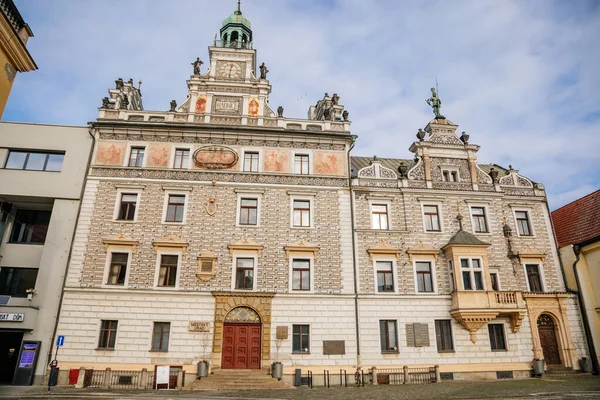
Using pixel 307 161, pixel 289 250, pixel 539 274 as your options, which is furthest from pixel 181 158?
pixel 539 274

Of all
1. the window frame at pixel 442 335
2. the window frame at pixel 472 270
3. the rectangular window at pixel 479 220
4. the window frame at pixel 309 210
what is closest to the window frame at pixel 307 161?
the window frame at pixel 309 210

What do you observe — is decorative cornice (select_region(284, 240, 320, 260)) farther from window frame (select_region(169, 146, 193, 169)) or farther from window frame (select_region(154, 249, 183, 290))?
window frame (select_region(169, 146, 193, 169))

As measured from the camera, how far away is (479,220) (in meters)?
26.9

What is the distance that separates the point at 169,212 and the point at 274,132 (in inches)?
335

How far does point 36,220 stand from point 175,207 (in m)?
8.84

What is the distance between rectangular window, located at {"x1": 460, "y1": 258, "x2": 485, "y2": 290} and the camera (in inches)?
958

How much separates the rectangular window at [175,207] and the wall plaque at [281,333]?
8841 millimetres

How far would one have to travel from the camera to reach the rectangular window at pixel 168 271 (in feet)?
75.7

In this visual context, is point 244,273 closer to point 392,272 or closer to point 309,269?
point 309,269

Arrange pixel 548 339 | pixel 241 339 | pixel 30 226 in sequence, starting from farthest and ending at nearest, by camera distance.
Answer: pixel 548 339 < pixel 30 226 < pixel 241 339

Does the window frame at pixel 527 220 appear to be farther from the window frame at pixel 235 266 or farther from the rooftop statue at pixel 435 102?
the window frame at pixel 235 266

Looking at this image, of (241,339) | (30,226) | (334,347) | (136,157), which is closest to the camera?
(241,339)

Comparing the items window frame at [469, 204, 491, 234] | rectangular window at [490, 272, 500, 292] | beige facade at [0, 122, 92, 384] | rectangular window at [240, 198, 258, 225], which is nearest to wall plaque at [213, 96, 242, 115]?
rectangular window at [240, 198, 258, 225]

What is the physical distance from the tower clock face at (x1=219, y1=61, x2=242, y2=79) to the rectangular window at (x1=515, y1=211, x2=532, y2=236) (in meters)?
22.0
